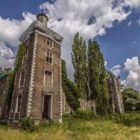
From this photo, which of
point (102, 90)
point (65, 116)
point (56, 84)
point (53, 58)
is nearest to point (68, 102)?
point (65, 116)

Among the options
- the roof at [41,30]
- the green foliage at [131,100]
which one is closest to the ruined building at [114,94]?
the green foliage at [131,100]

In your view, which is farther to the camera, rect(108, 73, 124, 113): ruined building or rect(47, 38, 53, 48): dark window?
rect(108, 73, 124, 113): ruined building

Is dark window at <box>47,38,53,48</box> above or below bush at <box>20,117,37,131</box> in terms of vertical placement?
above

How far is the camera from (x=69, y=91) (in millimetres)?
29688

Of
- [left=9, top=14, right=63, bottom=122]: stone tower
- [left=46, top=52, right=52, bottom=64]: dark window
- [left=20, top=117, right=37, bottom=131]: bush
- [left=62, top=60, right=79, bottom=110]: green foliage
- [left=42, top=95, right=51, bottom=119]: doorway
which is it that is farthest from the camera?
[left=62, top=60, right=79, bottom=110]: green foliage

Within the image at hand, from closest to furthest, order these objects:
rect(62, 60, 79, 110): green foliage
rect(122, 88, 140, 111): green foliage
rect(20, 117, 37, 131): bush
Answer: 1. rect(20, 117, 37, 131): bush
2. rect(62, 60, 79, 110): green foliage
3. rect(122, 88, 140, 111): green foliage

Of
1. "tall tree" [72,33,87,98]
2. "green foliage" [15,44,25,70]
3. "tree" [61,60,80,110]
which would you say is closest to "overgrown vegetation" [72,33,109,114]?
"tall tree" [72,33,87,98]

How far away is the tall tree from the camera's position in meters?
35.0

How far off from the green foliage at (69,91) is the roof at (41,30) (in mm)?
4214

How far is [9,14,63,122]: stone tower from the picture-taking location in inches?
852

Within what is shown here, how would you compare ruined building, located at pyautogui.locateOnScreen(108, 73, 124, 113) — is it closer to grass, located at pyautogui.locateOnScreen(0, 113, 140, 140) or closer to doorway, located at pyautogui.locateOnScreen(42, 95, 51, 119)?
grass, located at pyautogui.locateOnScreen(0, 113, 140, 140)

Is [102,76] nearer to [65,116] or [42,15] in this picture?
[65,116]

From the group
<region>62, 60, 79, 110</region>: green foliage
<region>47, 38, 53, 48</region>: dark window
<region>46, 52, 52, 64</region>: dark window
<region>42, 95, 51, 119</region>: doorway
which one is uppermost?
<region>47, 38, 53, 48</region>: dark window

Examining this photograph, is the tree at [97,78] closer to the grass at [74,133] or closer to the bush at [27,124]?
the grass at [74,133]
